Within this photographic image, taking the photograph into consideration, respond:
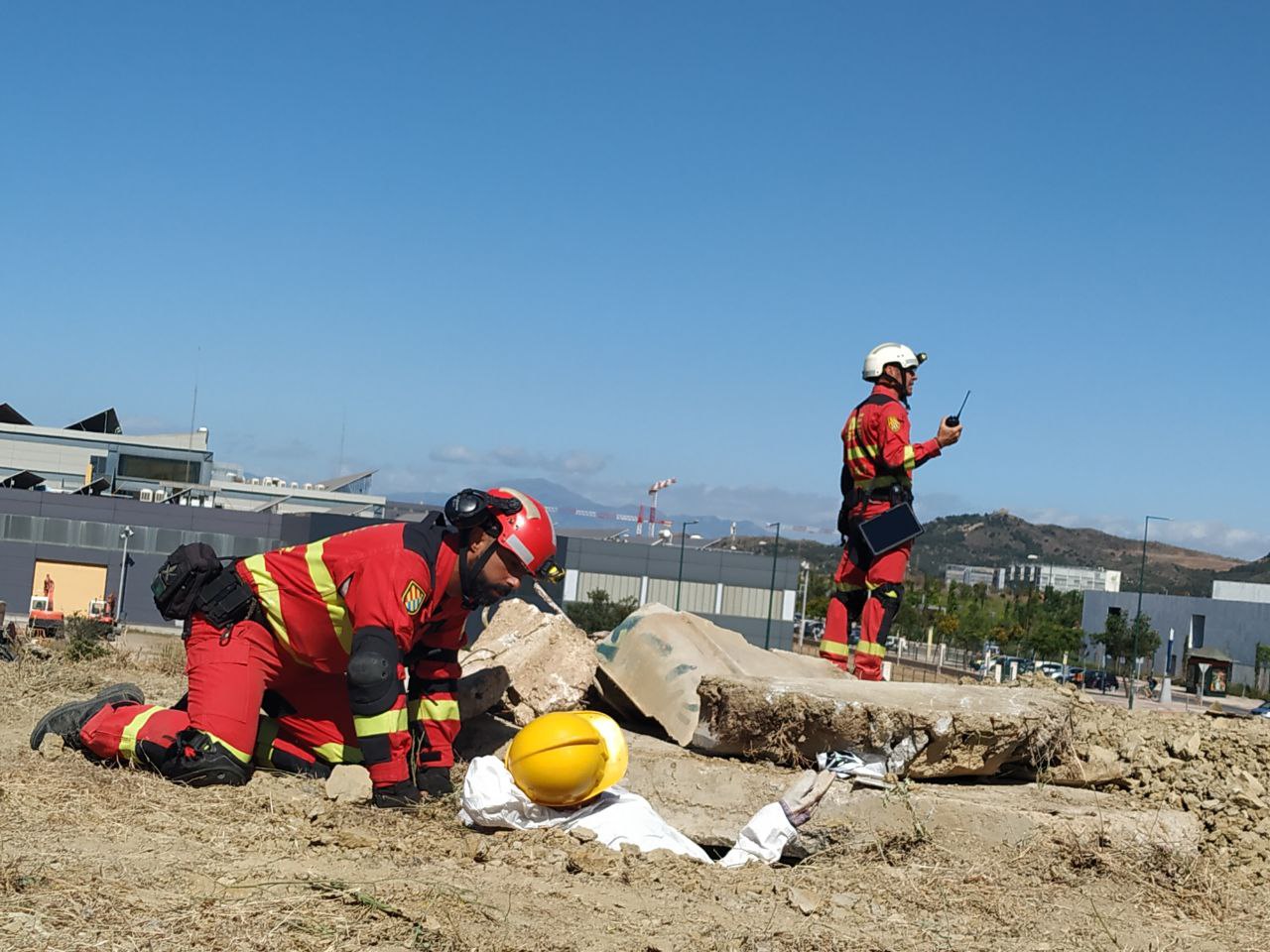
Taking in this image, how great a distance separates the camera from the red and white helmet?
20.8 ft

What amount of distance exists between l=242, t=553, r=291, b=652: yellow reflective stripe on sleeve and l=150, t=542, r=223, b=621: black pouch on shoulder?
7.9 inches

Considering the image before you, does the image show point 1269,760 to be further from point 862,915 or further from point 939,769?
point 862,915

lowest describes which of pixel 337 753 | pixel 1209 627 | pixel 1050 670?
pixel 1050 670

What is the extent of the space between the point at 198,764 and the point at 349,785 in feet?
2.44

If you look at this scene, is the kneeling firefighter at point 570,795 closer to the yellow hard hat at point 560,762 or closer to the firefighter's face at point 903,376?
the yellow hard hat at point 560,762

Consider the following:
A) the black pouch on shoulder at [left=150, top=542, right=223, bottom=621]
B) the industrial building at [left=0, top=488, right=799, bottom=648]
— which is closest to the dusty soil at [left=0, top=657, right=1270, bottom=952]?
the black pouch on shoulder at [left=150, top=542, right=223, bottom=621]

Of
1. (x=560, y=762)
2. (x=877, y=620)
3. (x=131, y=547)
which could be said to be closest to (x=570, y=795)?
(x=560, y=762)

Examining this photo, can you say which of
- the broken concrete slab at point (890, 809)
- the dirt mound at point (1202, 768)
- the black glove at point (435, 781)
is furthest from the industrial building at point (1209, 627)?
the black glove at point (435, 781)

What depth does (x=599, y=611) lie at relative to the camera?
44.0 meters

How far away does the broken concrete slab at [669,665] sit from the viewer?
25.4 feet

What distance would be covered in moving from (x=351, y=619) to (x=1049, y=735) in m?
3.71

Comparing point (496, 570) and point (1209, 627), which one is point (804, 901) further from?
point (1209, 627)

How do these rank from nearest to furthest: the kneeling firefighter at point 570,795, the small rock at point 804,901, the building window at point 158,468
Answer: the small rock at point 804,901, the kneeling firefighter at point 570,795, the building window at point 158,468

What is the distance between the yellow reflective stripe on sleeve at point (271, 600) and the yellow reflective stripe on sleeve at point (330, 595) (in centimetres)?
24
